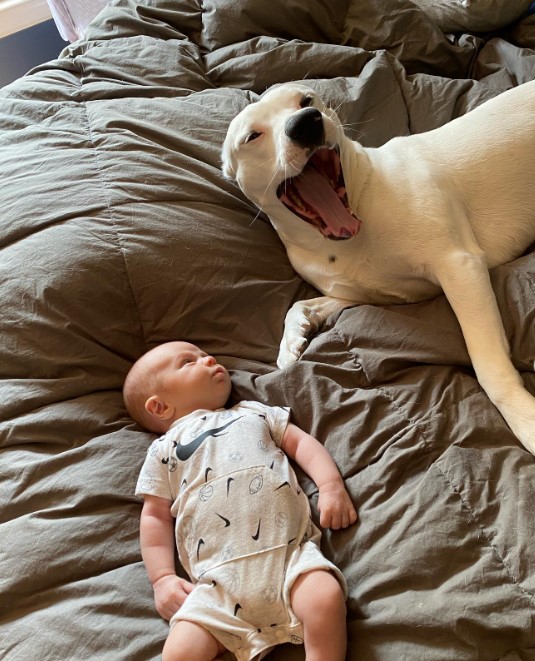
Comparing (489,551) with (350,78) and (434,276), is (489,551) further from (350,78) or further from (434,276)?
(350,78)

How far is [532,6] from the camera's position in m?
2.16

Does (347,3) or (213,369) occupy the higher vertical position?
(347,3)

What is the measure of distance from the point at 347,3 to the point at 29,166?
1.28 m

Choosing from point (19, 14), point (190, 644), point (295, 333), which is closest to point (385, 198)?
point (295, 333)

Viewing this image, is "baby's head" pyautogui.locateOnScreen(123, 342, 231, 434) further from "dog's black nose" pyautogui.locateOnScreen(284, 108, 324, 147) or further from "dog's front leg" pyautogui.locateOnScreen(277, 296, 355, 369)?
"dog's black nose" pyautogui.locateOnScreen(284, 108, 324, 147)

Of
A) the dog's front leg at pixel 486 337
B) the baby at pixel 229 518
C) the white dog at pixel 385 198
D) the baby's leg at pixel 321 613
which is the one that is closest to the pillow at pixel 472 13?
the white dog at pixel 385 198

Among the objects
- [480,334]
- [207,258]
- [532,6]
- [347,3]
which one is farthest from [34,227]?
[532,6]

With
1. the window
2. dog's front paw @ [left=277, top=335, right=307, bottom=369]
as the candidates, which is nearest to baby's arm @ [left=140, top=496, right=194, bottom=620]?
dog's front paw @ [left=277, top=335, right=307, bottom=369]

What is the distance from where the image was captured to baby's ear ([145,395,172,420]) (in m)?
1.37

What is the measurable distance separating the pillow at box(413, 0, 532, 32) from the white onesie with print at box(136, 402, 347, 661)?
1675 mm

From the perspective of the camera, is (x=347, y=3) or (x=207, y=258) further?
(x=347, y=3)

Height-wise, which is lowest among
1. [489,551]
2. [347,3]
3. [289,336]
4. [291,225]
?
[489,551]

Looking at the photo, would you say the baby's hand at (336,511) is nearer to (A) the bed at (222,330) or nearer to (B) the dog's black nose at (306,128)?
(A) the bed at (222,330)

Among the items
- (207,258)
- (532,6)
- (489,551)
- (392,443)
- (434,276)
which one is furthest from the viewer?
(532,6)
